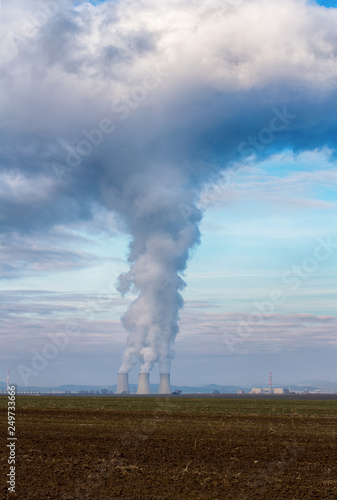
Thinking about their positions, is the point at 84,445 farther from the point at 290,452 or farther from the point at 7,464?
the point at 290,452

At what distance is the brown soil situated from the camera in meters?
19.7

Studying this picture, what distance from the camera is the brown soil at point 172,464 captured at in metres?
19.7

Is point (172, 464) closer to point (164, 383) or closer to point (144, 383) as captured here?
point (144, 383)

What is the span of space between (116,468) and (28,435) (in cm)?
1273

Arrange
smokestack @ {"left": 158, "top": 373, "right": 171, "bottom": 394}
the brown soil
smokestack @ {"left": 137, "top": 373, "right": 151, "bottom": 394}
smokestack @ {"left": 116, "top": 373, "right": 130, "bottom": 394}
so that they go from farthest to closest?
smokestack @ {"left": 116, "top": 373, "right": 130, "bottom": 394} → smokestack @ {"left": 158, "top": 373, "right": 171, "bottom": 394} → smokestack @ {"left": 137, "top": 373, "right": 151, "bottom": 394} → the brown soil

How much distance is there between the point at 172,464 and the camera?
2459 centimetres

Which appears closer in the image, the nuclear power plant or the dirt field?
the dirt field

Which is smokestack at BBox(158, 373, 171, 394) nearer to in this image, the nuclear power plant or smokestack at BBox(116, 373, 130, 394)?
the nuclear power plant

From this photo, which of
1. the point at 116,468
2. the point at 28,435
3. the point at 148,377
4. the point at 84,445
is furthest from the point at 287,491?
the point at 148,377

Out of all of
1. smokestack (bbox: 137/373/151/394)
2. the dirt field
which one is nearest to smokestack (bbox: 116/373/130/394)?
smokestack (bbox: 137/373/151/394)

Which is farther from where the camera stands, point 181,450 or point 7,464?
point 181,450

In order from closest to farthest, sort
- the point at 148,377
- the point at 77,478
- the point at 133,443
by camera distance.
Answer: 1. the point at 77,478
2. the point at 133,443
3. the point at 148,377

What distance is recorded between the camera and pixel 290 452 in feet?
93.9

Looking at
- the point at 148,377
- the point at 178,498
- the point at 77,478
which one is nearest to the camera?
the point at 178,498
